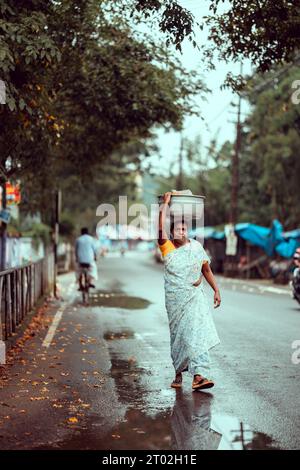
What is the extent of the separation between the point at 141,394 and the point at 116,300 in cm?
1418

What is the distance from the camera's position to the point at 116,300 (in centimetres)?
2255

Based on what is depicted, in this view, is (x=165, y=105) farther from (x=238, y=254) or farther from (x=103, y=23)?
(x=238, y=254)

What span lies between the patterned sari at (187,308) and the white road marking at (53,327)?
165 inches

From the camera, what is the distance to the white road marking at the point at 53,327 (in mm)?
13008

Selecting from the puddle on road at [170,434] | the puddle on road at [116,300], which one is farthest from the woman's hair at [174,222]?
the puddle on road at [116,300]

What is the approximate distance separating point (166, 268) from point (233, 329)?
6.40 m

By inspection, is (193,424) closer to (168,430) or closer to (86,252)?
(168,430)

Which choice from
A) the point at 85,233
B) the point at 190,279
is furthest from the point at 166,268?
the point at 85,233

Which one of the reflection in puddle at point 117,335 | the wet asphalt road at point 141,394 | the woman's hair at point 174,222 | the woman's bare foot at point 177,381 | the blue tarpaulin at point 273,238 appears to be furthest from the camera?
the blue tarpaulin at point 273,238

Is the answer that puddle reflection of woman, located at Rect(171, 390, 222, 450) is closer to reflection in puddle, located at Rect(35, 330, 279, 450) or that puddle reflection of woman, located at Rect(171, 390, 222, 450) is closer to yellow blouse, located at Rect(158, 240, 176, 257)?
reflection in puddle, located at Rect(35, 330, 279, 450)

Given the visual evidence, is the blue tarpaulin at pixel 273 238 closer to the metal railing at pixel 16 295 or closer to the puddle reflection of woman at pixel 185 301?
the metal railing at pixel 16 295

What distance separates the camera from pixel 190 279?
8852 millimetres

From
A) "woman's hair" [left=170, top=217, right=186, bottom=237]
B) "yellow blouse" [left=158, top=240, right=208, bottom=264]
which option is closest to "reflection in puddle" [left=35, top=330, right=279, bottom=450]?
"yellow blouse" [left=158, top=240, right=208, bottom=264]

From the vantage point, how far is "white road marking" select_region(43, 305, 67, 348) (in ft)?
42.7
